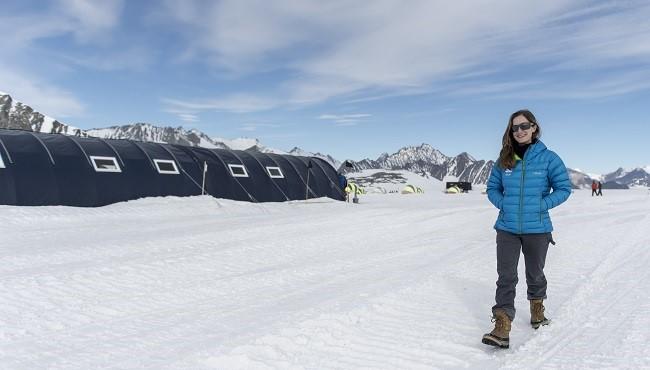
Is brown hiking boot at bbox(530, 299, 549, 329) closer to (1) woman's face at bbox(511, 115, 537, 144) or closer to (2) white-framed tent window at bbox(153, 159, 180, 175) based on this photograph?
(1) woman's face at bbox(511, 115, 537, 144)

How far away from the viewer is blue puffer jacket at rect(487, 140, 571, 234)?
5.03 metres

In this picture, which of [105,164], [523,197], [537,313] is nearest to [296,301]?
[537,313]

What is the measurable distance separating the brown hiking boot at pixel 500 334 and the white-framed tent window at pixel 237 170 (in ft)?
68.8

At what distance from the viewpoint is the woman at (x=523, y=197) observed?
16.5 ft

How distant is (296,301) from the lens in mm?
6773

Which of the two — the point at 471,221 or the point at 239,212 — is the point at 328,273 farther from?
the point at 239,212

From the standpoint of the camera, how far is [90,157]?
20.1 m

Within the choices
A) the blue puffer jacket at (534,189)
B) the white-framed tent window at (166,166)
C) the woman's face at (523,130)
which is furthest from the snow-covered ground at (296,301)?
the white-framed tent window at (166,166)

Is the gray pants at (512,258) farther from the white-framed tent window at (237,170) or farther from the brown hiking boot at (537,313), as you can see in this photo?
the white-framed tent window at (237,170)

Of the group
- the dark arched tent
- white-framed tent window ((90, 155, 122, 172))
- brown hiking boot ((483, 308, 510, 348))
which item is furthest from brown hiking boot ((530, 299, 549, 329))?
white-framed tent window ((90, 155, 122, 172))

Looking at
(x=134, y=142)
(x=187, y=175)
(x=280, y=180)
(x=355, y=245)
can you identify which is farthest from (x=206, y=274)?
(x=280, y=180)

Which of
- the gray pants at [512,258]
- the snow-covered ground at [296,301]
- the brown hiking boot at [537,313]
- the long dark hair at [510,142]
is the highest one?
the long dark hair at [510,142]

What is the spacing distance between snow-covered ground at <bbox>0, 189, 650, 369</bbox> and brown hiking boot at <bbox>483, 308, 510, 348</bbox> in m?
0.09

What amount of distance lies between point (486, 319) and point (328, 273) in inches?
139
